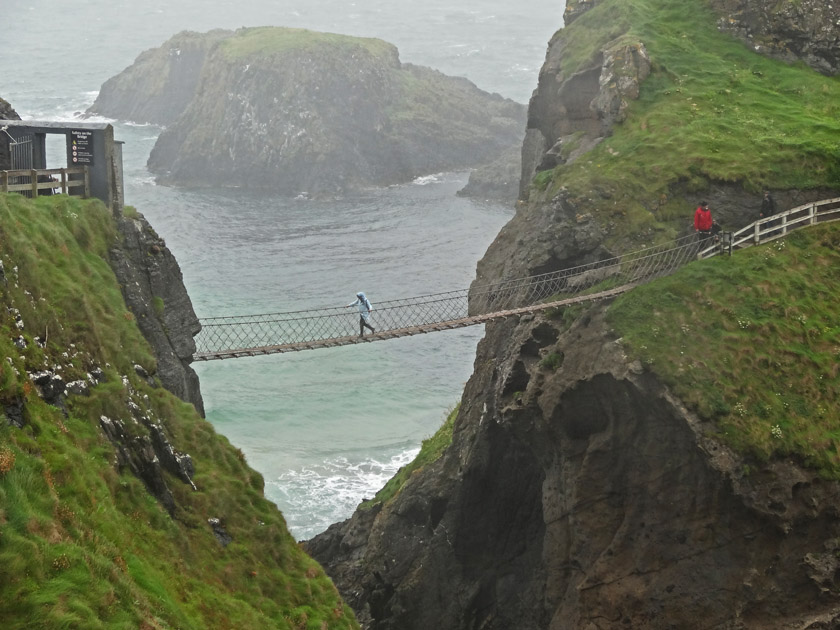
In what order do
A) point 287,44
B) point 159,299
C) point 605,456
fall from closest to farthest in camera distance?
point 159,299, point 605,456, point 287,44

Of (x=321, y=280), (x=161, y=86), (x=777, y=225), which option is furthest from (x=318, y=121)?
(x=777, y=225)

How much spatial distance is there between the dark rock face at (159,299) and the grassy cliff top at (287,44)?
321ft

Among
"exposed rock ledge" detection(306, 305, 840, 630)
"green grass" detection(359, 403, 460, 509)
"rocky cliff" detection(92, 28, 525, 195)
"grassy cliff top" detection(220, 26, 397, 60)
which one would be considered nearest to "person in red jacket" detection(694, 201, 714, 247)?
"exposed rock ledge" detection(306, 305, 840, 630)

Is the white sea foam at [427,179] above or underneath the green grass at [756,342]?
above

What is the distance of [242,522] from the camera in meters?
30.5

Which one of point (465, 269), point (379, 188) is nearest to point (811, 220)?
point (465, 269)

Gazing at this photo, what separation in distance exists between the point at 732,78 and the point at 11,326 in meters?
33.8

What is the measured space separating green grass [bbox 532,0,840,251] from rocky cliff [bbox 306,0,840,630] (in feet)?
0.35

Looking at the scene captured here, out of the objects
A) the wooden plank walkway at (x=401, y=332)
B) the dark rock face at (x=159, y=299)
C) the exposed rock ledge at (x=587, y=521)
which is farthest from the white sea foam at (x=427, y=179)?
the dark rock face at (x=159, y=299)

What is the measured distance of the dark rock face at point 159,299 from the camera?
34.4 meters

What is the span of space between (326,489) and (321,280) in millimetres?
29798

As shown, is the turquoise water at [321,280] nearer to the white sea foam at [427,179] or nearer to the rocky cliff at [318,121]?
the white sea foam at [427,179]

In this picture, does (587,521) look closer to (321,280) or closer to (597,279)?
(597,279)

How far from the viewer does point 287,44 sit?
133750 mm
